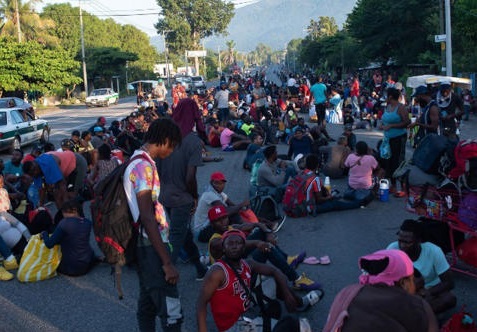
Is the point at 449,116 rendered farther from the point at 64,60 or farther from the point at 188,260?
the point at 64,60

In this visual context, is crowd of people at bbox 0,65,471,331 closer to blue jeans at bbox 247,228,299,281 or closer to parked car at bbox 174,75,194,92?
blue jeans at bbox 247,228,299,281

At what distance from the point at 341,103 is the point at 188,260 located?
1745 cm

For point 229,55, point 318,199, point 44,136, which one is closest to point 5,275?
point 318,199

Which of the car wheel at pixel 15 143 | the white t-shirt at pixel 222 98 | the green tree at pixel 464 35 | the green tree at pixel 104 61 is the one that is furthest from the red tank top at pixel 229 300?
the green tree at pixel 104 61

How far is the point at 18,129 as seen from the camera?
724 inches

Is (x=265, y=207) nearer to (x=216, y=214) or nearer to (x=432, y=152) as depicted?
(x=216, y=214)

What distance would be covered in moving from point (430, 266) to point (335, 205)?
164 inches

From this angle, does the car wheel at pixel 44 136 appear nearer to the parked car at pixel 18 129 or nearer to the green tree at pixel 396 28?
the parked car at pixel 18 129

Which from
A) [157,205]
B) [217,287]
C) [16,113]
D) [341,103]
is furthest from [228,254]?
[341,103]

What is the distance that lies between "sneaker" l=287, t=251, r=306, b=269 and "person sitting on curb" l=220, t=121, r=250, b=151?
9.71m

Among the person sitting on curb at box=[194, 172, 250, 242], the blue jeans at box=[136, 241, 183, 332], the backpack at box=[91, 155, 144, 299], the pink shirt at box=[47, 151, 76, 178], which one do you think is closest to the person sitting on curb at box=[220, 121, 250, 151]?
the pink shirt at box=[47, 151, 76, 178]

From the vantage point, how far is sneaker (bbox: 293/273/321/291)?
570 cm

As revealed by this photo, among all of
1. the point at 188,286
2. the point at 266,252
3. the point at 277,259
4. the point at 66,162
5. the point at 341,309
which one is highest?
the point at 66,162

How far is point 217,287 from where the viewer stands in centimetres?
423
